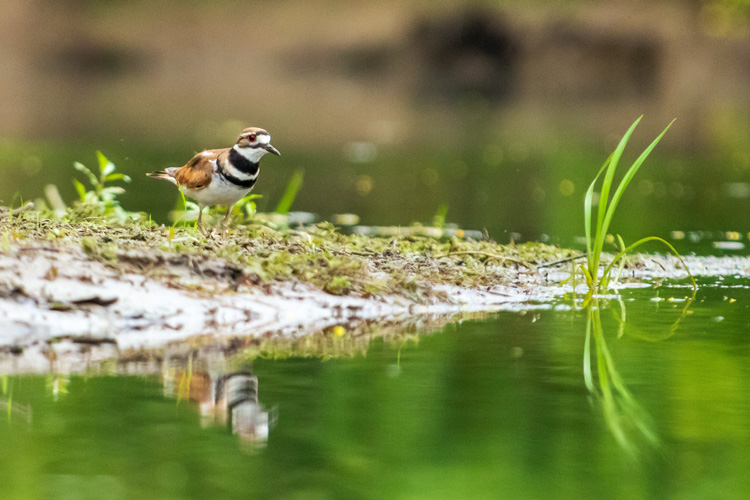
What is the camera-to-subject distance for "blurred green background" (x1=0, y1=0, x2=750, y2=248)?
15.6 m

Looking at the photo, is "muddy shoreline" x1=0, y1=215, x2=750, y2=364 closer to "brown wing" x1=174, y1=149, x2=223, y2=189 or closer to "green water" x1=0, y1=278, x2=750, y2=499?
"brown wing" x1=174, y1=149, x2=223, y2=189

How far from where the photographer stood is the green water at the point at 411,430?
13.7 feet

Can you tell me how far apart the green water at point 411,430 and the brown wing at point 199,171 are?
8.42ft

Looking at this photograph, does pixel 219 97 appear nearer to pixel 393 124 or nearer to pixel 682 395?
pixel 393 124

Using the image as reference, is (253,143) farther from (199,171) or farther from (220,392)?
(220,392)

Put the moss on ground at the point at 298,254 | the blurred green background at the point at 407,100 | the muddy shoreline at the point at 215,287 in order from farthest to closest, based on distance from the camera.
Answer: the blurred green background at the point at 407,100 < the moss on ground at the point at 298,254 < the muddy shoreline at the point at 215,287

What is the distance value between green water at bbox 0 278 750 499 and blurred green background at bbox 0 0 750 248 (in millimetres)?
5575

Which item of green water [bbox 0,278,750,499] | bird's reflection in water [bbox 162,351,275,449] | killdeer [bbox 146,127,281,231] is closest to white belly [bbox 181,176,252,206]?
killdeer [bbox 146,127,281,231]

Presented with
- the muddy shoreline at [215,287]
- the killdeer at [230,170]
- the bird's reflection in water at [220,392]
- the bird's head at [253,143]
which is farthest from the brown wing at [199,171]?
the bird's reflection in water at [220,392]

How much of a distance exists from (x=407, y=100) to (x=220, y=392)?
32.3 metres

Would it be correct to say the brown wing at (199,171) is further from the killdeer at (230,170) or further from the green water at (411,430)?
the green water at (411,430)

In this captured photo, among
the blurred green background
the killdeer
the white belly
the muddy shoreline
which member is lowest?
the muddy shoreline

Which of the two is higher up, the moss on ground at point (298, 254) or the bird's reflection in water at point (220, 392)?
the moss on ground at point (298, 254)

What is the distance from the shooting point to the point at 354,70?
1905 inches
